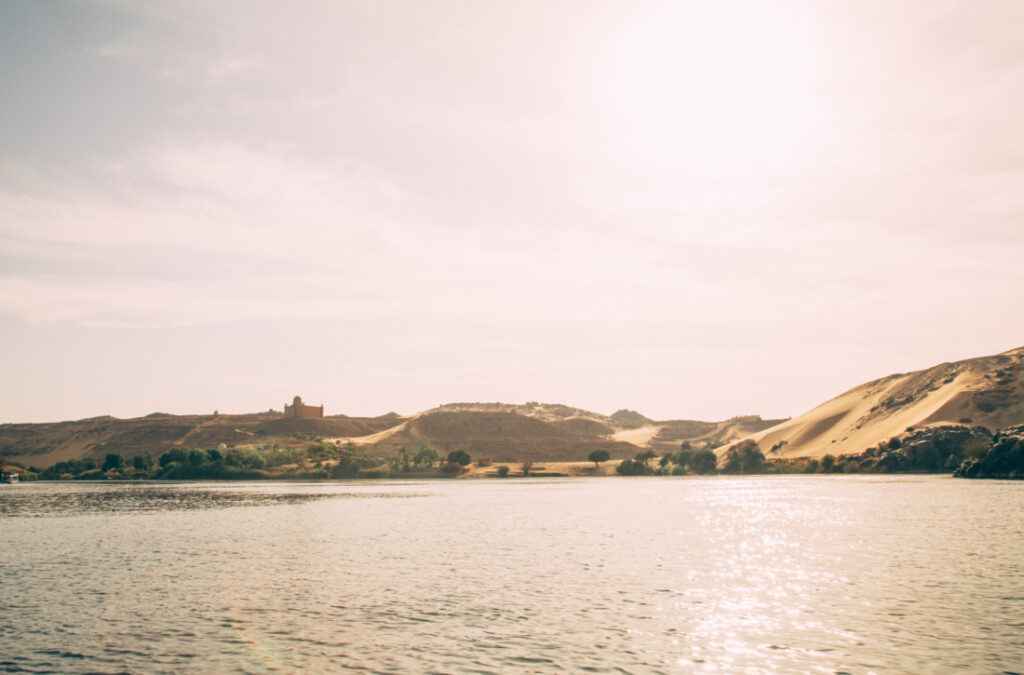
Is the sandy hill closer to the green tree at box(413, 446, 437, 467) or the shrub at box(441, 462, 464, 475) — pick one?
the shrub at box(441, 462, 464, 475)

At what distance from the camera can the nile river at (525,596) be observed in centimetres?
1909

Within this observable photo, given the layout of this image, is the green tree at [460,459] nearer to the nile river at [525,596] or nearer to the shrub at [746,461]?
the shrub at [746,461]

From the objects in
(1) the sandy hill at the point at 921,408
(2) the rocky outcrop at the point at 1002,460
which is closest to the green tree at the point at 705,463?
(1) the sandy hill at the point at 921,408

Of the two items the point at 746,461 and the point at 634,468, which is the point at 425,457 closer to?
the point at 634,468

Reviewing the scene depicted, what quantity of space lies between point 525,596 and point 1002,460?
108479 mm

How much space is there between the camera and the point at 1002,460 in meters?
109

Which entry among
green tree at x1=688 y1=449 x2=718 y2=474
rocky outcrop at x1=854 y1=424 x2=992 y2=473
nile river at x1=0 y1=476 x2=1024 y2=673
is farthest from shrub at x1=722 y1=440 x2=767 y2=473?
nile river at x1=0 y1=476 x2=1024 y2=673

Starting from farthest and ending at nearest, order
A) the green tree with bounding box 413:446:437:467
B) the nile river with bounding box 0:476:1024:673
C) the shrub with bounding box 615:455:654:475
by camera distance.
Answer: the green tree with bounding box 413:446:437:467, the shrub with bounding box 615:455:654:475, the nile river with bounding box 0:476:1024:673

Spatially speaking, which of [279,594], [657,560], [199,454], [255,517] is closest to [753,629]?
[657,560]

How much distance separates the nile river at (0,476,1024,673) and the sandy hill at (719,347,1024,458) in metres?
105

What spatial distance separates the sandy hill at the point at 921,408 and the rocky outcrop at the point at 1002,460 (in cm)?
2983

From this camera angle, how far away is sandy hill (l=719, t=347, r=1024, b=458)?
476 ft

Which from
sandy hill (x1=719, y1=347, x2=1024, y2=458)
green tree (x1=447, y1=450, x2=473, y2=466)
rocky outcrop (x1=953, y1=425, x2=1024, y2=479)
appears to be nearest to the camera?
rocky outcrop (x1=953, y1=425, x2=1024, y2=479)

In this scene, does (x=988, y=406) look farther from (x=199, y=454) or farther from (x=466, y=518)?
(x=199, y=454)
